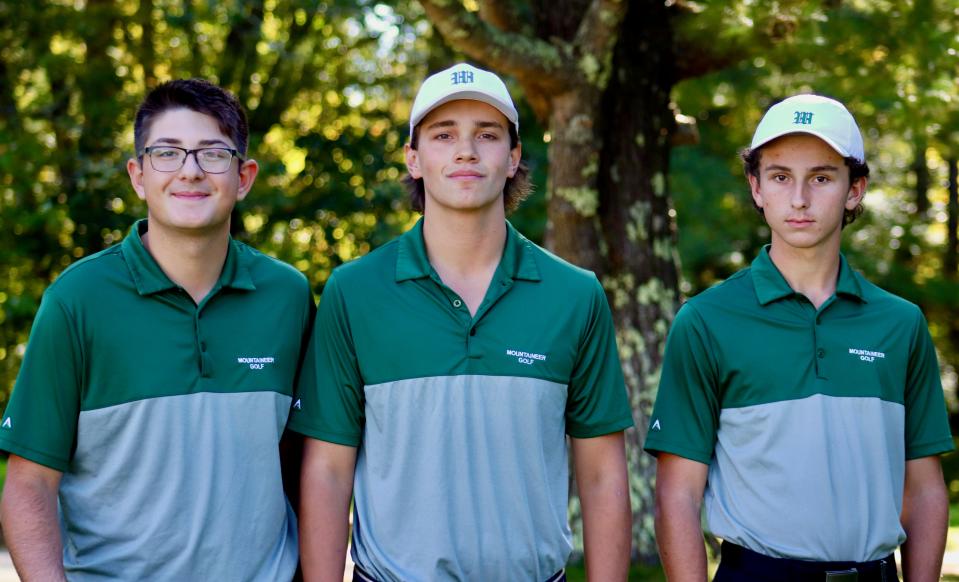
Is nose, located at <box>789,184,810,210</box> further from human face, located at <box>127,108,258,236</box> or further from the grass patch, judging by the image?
the grass patch

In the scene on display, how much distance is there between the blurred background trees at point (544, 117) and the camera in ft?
23.2

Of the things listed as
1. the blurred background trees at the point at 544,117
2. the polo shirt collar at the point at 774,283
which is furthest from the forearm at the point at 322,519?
the blurred background trees at the point at 544,117

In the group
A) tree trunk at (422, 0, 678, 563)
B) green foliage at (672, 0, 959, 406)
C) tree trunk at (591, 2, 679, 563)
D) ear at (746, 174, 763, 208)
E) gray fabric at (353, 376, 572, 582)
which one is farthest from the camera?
tree trunk at (591, 2, 679, 563)

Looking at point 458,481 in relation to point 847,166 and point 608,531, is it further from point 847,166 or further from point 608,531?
point 847,166

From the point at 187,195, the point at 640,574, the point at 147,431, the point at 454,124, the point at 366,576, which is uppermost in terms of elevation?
the point at 454,124

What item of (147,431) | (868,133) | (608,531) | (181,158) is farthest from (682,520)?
(868,133)

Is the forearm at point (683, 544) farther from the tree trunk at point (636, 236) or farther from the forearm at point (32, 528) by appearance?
the tree trunk at point (636, 236)

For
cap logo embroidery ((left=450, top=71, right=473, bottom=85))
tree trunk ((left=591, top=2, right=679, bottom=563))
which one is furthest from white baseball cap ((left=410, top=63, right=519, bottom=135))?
tree trunk ((left=591, top=2, right=679, bottom=563))

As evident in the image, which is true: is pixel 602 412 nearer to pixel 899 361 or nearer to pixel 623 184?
pixel 899 361

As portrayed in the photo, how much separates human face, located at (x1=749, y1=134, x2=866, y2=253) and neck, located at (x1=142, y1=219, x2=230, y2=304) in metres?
1.71

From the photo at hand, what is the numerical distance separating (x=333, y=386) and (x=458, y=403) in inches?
15.2

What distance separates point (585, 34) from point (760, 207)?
377 cm

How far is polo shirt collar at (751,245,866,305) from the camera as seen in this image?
367cm

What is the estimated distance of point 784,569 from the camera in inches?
136
